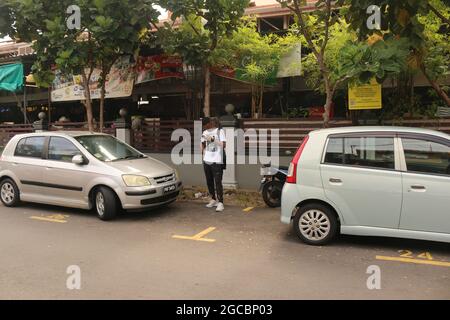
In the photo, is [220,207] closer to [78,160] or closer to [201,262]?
[78,160]

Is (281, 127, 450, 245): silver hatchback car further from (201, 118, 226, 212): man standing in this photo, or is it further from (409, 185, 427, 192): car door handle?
(201, 118, 226, 212): man standing

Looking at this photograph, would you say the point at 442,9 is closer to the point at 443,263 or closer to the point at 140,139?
the point at 443,263

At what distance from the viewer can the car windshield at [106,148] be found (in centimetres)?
789

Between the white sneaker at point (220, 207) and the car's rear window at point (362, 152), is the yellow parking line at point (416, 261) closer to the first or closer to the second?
the car's rear window at point (362, 152)

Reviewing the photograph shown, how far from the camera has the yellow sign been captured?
8.86 meters

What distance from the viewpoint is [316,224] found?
5809 millimetres

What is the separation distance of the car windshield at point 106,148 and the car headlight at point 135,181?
74 centimetres

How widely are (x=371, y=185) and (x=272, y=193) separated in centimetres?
307

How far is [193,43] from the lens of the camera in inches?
377

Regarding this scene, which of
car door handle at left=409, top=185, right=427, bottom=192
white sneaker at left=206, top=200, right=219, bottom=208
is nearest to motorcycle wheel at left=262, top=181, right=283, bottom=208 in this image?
white sneaker at left=206, top=200, right=219, bottom=208

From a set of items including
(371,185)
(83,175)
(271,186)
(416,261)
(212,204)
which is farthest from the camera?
(212,204)

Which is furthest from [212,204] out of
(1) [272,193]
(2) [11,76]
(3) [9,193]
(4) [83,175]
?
(2) [11,76]

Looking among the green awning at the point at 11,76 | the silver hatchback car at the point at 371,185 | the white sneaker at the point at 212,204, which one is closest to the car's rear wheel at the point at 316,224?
the silver hatchback car at the point at 371,185

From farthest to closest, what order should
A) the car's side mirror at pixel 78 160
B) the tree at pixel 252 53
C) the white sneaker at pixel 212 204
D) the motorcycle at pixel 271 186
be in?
the tree at pixel 252 53 → the white sneaker at pixel 212 204 → the motorcycle at pixel 271 186 → the car's side mirror at pixel 78 160
